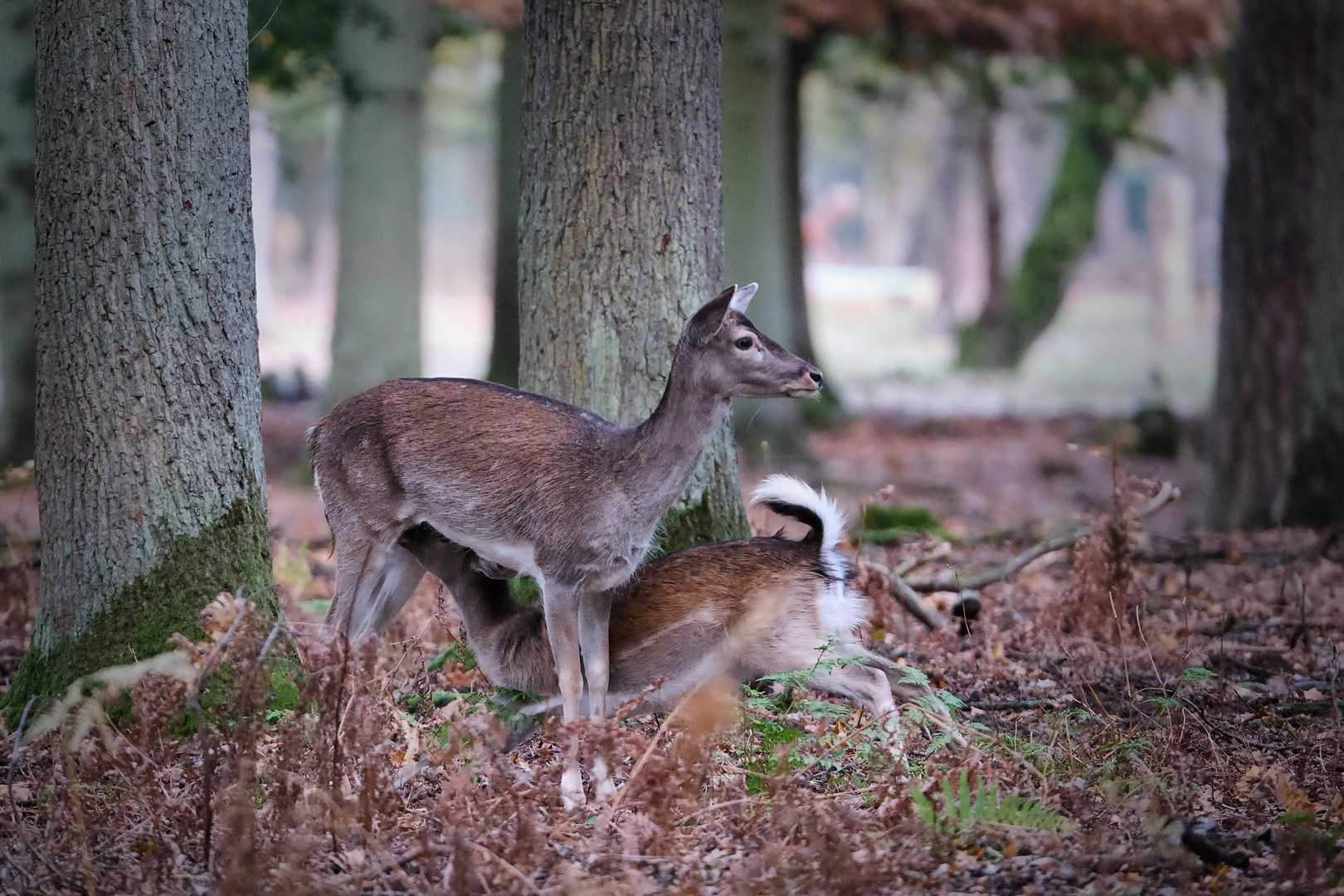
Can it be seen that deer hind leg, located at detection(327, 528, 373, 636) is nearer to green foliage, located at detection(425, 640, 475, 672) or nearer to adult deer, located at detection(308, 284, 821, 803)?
adult deer, located at detection(308, 284, 821, 803)

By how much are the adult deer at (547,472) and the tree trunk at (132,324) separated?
530 millimetres

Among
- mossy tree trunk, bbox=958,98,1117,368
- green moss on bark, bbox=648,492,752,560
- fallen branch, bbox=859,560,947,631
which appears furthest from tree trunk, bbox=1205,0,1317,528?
mossy tree trunk, bbox=958,98,1117,368

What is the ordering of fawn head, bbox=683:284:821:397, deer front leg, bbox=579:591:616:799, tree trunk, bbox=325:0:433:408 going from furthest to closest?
tree trunk, bbox=325:0:433:408 → deer front leg, bbox=579:591:616:799 → fawn head, bbox=683:284:821:397

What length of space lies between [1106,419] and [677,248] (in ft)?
45.9

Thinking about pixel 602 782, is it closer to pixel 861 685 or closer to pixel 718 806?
pixel 718 806

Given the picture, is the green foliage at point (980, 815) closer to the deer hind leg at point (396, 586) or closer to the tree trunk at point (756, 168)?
the deer hind leg at point (396, 586)

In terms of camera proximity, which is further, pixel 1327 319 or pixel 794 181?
pixel 794 181

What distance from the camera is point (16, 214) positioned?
39.6ft

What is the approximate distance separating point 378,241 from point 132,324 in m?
9.14

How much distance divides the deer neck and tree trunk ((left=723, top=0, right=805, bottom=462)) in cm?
925

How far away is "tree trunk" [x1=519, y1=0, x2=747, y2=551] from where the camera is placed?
6.55 metres

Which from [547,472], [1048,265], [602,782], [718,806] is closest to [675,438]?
[547,472]

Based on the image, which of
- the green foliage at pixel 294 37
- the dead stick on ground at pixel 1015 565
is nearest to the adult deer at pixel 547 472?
the dead stick on ground at pixel 1015 565

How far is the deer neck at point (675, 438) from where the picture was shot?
18.5 ft
